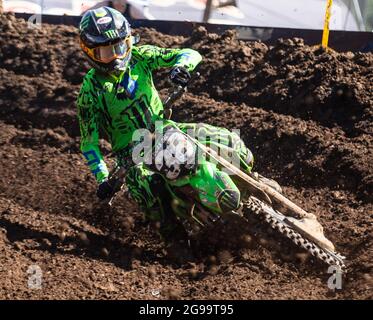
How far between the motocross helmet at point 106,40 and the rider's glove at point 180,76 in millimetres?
566

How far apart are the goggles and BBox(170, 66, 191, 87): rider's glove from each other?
0.56 metres

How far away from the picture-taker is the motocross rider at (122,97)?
6.84 metres

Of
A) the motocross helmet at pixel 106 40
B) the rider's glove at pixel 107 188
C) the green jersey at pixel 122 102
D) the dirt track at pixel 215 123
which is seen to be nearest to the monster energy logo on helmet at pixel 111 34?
the motocross helmet at pixel 106 40

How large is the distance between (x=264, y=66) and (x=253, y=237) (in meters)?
3.66

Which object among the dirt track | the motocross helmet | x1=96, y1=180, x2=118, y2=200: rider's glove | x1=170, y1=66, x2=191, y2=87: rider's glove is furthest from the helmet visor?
the dirt track

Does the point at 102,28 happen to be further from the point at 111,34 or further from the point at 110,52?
the point at 110,52

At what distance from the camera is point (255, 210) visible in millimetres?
6664

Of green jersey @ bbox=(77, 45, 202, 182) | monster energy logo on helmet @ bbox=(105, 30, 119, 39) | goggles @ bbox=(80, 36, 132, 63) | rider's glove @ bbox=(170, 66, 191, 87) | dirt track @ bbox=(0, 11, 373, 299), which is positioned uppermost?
monster energy logo on helmet @ bbox=(105, 30, 119, 39)

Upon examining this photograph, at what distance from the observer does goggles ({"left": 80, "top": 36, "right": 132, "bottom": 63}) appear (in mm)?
6867

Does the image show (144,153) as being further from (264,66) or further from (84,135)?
(264,66)

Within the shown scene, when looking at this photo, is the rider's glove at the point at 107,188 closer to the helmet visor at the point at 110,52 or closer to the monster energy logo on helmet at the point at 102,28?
the helmet visor at the point at 110,52

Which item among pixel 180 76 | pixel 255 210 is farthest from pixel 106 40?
pixel 255 210

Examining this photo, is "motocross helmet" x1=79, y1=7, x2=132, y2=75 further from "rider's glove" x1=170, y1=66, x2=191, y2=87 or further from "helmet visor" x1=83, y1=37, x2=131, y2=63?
"rider's glove" x1=170, y1=66, x2=191, y2=87

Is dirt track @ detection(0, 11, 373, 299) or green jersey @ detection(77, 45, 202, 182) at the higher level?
green jersey @ detection(77, 45, 202, 182)
